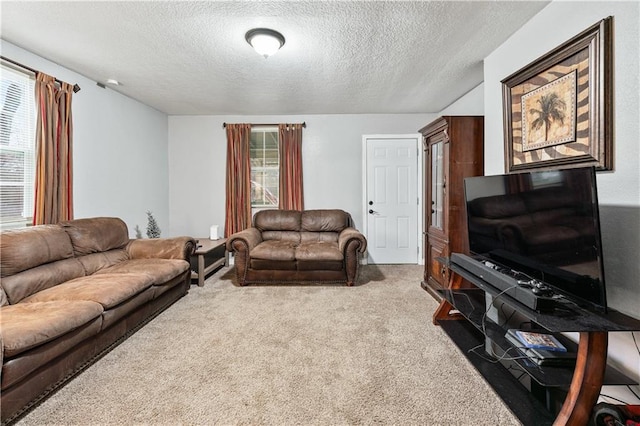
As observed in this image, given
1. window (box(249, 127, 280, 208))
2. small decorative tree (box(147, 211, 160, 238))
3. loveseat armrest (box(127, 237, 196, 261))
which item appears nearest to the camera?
loveseat armrest (box(127, 237, 196, 261))

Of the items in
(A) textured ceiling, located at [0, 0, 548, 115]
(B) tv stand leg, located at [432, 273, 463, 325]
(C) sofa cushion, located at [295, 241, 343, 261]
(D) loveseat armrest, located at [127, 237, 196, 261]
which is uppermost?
(A) textured ceiling, located at [0, 0, 548, 115]

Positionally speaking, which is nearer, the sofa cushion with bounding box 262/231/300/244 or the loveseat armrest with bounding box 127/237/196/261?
the loveseat armrest with bounding box 127/237/196/261

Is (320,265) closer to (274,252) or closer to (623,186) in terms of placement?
(274,252)

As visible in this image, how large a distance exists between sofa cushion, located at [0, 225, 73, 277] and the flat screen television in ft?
11.3

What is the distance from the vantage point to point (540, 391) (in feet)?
5.32

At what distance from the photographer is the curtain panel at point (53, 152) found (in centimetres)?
272

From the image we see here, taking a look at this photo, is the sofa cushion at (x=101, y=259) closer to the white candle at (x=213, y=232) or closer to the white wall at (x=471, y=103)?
the white candle at (x=213, y=232)

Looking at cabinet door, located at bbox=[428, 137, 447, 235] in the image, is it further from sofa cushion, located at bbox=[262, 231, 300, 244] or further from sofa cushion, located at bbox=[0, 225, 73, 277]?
sofa cushion, located at bbox=[0, 225, 73, 277]

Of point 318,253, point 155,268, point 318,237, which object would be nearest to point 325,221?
point 318,237

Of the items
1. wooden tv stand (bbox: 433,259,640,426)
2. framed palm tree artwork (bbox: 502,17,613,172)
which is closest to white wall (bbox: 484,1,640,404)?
framed palm tree artwork (bbox: 502,17,613,172)

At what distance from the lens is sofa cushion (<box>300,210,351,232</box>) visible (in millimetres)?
4504

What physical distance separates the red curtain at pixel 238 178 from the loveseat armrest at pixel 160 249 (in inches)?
58.0

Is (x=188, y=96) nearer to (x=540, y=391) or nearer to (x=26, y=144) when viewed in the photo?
(x=26, y=144)

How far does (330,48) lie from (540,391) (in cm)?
287
